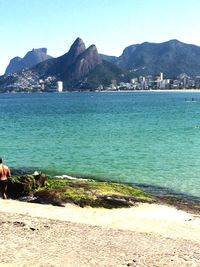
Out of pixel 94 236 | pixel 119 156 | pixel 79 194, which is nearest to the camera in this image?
pixel 94 236

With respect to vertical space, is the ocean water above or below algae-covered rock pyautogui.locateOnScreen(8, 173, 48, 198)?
below

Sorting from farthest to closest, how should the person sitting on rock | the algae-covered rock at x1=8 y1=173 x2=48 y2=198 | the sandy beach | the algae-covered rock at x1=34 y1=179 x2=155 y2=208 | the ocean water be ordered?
the ocean water < the algae-covered rock at x1=8 y1=173 x2=48 y2=198 < the person sitting on rock < the algae-covered rock at x1=34 y1=179 x2=155 y2=208 < the sandy beach

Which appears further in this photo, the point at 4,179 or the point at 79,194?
the point at 79,194

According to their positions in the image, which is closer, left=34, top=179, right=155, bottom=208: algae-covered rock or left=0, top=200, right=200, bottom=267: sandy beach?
left=0, top=200, right=200, bottom=267: sandy beach

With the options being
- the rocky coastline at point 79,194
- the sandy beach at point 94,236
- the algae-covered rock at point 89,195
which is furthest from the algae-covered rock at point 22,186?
the sandy beach at point 94,236

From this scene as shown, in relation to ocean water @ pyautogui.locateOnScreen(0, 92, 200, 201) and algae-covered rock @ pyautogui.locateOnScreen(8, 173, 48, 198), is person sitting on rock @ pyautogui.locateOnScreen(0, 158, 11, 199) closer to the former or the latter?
algae-covered rock @ pyautogui.locateOnScreen(8, 173, 48, 198)

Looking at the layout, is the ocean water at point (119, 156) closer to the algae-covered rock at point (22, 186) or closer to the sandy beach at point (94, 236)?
the sandy beach at point (94, 236)

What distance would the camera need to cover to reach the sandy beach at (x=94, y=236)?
51.0 ft

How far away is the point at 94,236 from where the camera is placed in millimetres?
18125

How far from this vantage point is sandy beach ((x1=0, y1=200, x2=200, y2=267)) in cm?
1553

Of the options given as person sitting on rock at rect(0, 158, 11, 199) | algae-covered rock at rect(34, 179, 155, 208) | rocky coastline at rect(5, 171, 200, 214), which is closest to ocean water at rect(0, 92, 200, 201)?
rocky coastline at rect(5, 171, 200, 214)

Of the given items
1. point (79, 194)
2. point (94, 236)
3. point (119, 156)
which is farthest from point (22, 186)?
point (119, 156)

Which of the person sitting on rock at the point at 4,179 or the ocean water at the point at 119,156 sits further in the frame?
the ocean water at the point at 119,156

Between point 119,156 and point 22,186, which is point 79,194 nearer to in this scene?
point 22,186
